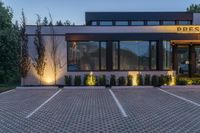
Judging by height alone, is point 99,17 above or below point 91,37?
above

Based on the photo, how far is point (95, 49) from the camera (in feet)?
84.5

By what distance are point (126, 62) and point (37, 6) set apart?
13.3 meters

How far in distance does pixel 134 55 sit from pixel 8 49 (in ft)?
35.0

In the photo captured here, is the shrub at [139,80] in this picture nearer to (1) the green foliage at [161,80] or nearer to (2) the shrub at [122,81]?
(2) the shrub at [122,81]

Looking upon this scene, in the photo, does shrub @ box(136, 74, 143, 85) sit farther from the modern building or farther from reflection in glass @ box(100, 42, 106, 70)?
reflection in glass @ box(100, 42, 106, 70)

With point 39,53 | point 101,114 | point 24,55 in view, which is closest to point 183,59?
point 39,53

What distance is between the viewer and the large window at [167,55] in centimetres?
2613

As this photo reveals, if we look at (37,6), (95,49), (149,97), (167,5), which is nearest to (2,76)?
(37,6)

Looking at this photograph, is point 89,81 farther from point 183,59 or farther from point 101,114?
point 101,114

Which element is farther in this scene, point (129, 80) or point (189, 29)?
point (189, 29)

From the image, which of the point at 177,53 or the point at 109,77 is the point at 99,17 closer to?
the point at 177,53

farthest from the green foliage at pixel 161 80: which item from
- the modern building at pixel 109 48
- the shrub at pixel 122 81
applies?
the shrub at pixel 122 81

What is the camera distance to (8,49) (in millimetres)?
31562

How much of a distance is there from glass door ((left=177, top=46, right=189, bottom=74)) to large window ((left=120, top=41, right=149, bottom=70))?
471cm
